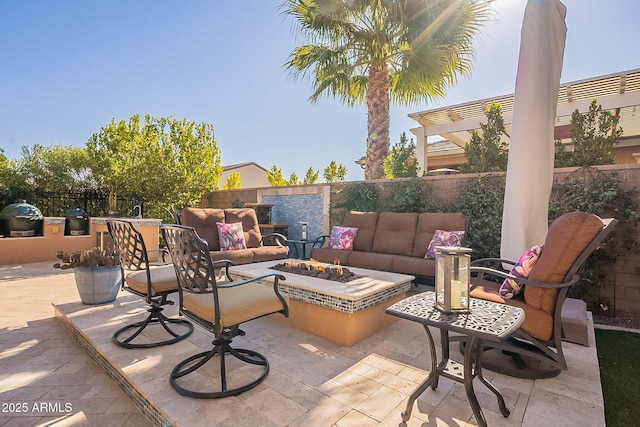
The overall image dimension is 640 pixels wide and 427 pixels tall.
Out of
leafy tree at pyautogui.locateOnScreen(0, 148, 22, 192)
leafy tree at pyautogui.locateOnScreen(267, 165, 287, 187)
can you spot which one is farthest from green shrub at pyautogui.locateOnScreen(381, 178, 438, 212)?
leafy tree at pyautogui.locateOnScreen(0, 148, 22, 192)

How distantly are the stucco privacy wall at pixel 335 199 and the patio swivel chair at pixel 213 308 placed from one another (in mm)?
3796

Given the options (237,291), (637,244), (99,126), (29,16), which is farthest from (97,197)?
(637,244)

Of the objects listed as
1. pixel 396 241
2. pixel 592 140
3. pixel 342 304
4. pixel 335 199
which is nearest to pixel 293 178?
pixel 335 199

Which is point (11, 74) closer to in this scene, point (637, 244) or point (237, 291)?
point (237, 291)

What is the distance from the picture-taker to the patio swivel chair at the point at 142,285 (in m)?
2.55

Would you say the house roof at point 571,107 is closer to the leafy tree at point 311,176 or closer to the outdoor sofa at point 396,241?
the outdoor sofa at point 396,241

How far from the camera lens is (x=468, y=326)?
56.3 inches

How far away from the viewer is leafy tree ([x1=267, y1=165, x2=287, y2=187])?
12402 millimetres

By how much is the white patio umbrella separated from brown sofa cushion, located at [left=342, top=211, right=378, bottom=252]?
2.38 m

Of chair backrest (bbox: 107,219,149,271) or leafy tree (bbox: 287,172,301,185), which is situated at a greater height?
leafy tree (bbox: 287,172,301,185)

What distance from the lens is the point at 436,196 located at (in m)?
5.10

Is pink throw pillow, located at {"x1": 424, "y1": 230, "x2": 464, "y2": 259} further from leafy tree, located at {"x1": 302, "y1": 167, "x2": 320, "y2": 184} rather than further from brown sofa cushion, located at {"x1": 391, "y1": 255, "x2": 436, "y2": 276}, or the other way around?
leafy tree, located at {"x1": 302, "y1": 167, "x2": 320, "y2": 184}

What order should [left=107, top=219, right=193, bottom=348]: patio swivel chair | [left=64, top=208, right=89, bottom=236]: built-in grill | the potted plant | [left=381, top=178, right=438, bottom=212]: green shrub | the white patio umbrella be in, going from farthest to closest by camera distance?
[left=64, top=208, right=89, bottom=236]: built-in grill, [left=381, top=178, right=438, bottom=212]: green shrub, the potted plant, the white patio umbrella, [left=107, top=219, right=193, bottom=348]: patio swivel chair

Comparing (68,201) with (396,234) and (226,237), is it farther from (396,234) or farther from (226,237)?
(396,234)
